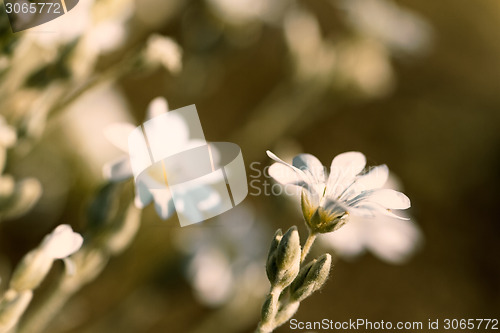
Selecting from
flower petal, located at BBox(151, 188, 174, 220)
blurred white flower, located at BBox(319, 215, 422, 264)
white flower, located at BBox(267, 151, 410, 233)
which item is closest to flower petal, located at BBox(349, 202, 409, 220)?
white flower, located at BBox(267, 151, 410, 233)

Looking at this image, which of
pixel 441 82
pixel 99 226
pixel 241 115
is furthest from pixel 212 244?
pixel 441 82

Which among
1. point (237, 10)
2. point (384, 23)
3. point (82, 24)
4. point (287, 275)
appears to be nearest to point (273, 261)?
point (287, 275)

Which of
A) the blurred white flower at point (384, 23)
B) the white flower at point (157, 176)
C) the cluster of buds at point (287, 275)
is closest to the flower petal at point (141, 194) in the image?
the white flower at point (157, 176)

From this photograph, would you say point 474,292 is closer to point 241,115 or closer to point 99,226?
point 241,115

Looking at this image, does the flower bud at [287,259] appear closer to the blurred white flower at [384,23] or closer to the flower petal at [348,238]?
the flower petal at [348,238]

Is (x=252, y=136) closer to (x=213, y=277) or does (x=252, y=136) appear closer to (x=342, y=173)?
(x=213, y=277)

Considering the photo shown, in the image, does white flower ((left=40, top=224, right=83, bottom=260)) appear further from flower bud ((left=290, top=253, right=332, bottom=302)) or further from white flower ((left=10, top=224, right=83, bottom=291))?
flower bud ((left=290, top=253, right=332, bottom=302))

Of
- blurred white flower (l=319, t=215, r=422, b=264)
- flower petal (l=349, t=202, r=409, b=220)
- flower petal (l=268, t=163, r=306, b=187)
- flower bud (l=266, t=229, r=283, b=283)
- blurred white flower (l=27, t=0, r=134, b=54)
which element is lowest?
blurred white flower (l=319, t=215, r=422, b=264)
